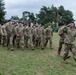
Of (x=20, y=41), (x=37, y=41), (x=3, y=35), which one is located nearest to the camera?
(x=20, y=41)

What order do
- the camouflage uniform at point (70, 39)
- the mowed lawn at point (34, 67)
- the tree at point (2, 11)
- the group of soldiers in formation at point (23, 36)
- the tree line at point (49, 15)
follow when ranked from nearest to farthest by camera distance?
the mowed lawn at point (34, 67)
the camouflage uniform at point (70, 39)
the group of soldiers in formation at point (23, 36)
the tree at point (2, 11)
the tree line at point (49, 15)

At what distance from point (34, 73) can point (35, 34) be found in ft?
32.0

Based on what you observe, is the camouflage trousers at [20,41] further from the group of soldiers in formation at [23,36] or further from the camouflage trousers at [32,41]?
the camouflage trousers at [32,41]

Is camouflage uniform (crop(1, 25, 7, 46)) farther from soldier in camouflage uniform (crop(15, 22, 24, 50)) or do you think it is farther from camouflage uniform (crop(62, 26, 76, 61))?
camouflage uniform (crop(62, 26, 76, 61))

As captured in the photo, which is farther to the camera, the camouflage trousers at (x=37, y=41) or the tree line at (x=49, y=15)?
the tree line at (x=49, y=15)

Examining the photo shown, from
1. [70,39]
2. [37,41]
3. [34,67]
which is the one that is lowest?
[34,67]

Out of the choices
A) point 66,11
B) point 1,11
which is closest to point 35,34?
point 1,11

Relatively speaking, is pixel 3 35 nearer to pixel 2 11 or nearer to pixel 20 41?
pixel 20 41

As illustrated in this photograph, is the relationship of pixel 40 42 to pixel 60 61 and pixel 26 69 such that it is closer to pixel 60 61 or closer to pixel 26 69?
pixel 60 61

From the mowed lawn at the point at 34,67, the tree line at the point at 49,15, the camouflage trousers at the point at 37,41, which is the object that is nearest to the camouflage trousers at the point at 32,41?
the camouflage trousers at the point at 37,41

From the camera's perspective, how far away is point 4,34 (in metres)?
19.9

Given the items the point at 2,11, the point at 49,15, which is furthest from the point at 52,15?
the point at 2,11

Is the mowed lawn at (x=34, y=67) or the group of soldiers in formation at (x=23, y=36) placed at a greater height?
the group of soldiers in formation at (x=23, y=36)

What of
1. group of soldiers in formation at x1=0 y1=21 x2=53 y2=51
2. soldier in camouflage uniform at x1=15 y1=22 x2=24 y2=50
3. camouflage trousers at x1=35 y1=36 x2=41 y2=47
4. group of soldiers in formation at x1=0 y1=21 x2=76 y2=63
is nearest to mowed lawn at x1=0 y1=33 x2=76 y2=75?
group of soldiers in formation at x1=0 y1=21 x2=76 y2=63
